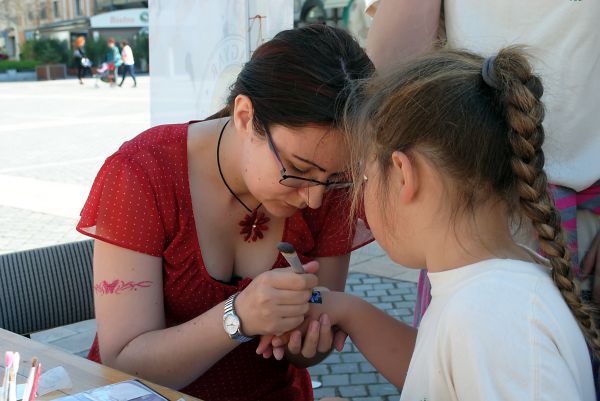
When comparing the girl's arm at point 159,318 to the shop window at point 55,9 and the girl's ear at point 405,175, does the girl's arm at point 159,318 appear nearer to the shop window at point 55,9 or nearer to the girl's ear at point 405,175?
the girl's ear at point 405,175

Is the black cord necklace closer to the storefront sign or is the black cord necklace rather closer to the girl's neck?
the girl's neck

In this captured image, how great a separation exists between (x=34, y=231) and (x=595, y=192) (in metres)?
4.94

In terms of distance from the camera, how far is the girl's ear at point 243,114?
66.4 inches

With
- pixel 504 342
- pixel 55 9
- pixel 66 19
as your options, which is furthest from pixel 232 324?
pixel 55 9

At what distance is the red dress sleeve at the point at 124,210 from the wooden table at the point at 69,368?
Answer: 0.27m

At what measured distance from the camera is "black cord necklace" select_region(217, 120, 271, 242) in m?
1.89

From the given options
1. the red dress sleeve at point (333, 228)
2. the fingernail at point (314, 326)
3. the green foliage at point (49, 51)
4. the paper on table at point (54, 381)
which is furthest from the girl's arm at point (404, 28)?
the green foliage at point (49, 51)

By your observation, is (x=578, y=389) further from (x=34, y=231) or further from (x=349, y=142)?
(x=34, y=231)

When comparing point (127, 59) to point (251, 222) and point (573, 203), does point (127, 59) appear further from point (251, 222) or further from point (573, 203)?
point (573, 203)

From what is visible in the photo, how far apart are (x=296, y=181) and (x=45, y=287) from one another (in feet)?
3.07

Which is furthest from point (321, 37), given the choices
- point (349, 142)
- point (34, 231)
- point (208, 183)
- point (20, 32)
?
point (20, 32)

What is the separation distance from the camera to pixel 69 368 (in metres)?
1.46

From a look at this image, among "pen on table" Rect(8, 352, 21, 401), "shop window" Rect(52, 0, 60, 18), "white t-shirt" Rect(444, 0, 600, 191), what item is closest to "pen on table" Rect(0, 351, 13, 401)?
"pen on table" Rect(8, 352, 21, 401)

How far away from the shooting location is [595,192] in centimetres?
173
